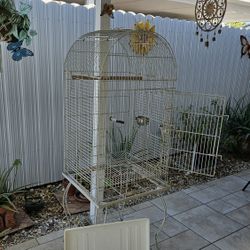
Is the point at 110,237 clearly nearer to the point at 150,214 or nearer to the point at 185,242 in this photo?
the point at 185,242

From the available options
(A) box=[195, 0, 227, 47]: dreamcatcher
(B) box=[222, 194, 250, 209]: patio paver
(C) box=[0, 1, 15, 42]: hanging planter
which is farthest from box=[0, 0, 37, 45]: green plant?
(B) box=[222, 194, 250, 209]: patio paver

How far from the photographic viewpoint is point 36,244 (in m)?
2.23

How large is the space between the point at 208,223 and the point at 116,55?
1.76 meters

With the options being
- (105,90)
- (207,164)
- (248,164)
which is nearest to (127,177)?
(105,90)

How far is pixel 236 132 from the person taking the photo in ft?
14.5

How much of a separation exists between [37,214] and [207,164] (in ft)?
7.59

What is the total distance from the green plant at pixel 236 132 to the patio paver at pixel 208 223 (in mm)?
1642

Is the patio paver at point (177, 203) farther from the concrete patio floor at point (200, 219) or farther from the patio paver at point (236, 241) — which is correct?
the patio paver at point (236, 241)

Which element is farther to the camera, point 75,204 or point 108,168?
point 75,204

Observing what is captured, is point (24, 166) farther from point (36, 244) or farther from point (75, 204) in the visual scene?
point (36, 244)

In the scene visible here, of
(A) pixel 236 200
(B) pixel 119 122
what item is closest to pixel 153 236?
(B) pixel 119 122

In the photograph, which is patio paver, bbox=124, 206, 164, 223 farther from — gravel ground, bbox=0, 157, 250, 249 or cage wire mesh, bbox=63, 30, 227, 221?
gravel ground, bbox=0, 157, 250, 249

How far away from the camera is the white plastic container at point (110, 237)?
121cm

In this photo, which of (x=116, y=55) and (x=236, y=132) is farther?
(x=236, y=132)
